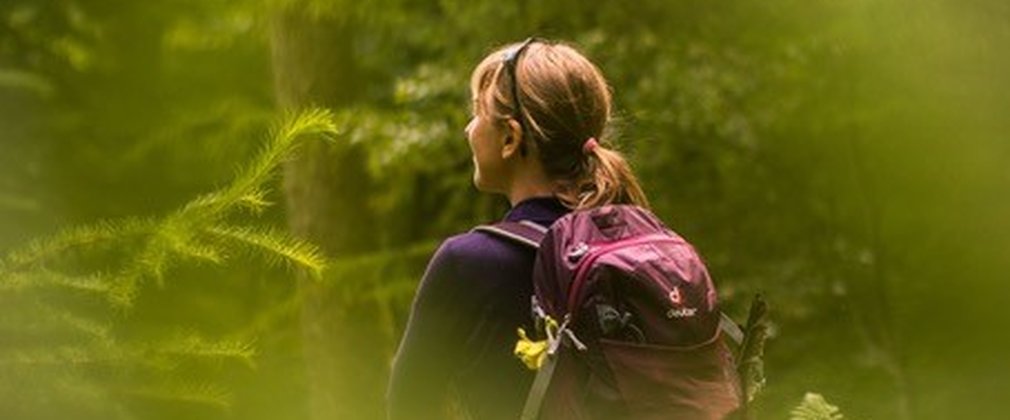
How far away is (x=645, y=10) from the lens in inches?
314

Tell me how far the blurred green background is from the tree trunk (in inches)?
0.5

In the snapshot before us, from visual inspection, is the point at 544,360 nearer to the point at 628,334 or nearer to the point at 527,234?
the point at 628,334

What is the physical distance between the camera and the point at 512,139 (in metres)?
2.70

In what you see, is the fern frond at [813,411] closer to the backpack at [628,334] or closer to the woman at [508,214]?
the backpack at [628,334]

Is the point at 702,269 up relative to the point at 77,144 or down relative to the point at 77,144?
down

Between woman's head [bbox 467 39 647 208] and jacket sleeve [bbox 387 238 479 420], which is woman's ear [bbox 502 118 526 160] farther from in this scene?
jacket sleeve [bbox 387 238 479 420]

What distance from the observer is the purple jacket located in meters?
2.57

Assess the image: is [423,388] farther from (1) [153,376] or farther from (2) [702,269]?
(1) [153,376]

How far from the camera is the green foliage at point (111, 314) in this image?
1.96 metres

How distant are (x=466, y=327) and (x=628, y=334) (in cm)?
34

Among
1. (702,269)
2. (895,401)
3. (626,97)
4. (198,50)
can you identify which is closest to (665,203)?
(626,97)

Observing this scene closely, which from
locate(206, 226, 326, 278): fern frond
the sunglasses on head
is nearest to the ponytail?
the sunglasses on head

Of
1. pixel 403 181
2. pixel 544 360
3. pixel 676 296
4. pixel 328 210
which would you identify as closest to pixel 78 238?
pixel 544 360

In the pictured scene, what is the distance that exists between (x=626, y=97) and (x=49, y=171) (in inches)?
193
